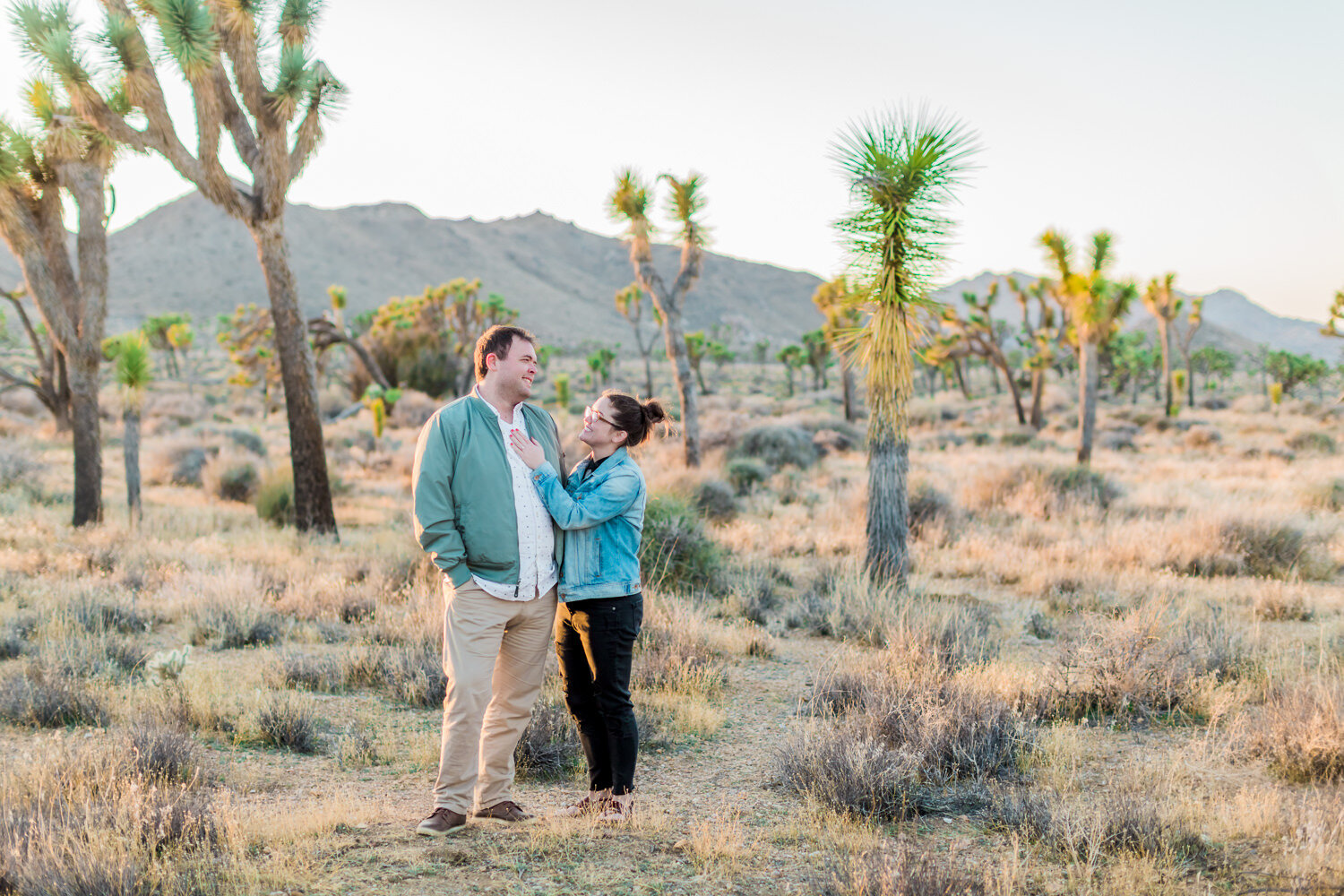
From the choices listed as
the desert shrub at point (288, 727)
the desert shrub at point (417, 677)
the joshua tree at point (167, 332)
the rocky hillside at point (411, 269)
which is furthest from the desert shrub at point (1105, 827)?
the rocky hillside at point (411, 269)

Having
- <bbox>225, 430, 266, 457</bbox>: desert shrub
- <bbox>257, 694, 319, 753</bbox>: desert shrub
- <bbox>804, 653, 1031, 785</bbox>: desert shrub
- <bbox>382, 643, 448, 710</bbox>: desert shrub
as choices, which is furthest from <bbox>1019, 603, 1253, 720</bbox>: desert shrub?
<bbox>225, 430, 266, 457</bbox>: desert shrub

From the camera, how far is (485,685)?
3.92m

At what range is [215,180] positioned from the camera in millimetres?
10852

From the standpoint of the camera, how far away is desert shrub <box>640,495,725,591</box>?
9.30 m

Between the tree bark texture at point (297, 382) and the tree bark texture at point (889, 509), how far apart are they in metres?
7.21

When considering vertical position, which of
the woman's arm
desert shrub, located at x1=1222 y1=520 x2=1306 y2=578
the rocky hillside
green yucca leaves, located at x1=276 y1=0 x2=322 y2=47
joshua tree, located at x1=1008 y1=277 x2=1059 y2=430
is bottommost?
desert shrub, located at x1=1222 y1=520 x2=1306 y2=578

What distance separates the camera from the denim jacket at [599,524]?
3947 mm

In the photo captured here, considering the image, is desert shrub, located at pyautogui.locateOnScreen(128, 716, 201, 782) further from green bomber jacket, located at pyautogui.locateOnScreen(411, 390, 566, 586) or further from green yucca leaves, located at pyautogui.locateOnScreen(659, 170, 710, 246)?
green yucca leaves, located at pyautogui.locateOnScreen(659, 170, 710, 246)

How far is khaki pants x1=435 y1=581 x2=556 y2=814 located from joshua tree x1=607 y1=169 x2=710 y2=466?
12.9 metres

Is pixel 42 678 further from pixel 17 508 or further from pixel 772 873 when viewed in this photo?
pixel 17 508

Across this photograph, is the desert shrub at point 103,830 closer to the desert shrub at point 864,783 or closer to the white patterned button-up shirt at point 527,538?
the white patterned button-up shirt at point 527,538

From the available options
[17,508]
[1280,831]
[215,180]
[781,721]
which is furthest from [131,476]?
[1280,831]

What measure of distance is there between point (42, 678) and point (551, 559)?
4402mm

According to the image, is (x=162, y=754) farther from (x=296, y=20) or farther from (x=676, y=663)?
(x=296, y=20)
